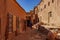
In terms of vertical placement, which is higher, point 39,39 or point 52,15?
point 52,15

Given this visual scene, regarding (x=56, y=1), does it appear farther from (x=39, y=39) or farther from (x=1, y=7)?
(x=1, y=7)

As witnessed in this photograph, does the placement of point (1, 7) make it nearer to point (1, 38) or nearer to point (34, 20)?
point (1, 38)

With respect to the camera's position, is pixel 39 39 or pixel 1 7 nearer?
pixel 1 7

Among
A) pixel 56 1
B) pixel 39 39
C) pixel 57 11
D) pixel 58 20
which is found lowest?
pixel 39 39

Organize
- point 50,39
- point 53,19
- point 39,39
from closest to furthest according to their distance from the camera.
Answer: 1. point 50,39
2. point 39,39
3. point 53,19

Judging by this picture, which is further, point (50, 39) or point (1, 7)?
point (50, 39)

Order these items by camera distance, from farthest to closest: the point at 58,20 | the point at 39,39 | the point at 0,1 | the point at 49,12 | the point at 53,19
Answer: the point at 49,12
the point at 53,19
the point at 58,20
the point at 39,39
the point at 0,1

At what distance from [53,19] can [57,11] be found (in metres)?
2.02

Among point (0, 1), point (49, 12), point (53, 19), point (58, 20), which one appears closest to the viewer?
point (0, 1)

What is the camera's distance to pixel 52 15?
3017cm

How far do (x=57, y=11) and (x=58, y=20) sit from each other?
78.5 inches

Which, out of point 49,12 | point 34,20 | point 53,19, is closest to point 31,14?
point 34,20

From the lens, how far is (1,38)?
738cm

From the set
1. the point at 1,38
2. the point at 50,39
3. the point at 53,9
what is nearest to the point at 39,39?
the point at 50,39
